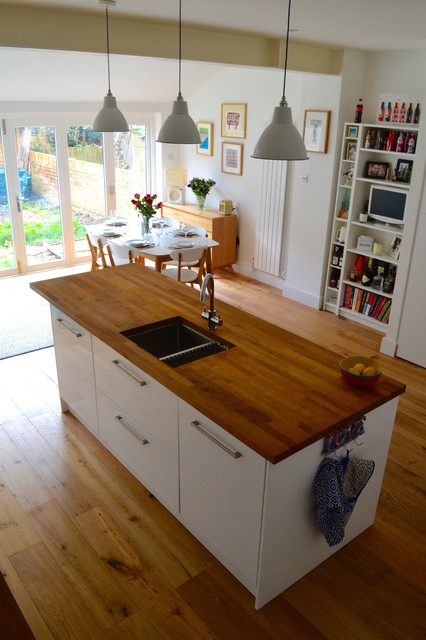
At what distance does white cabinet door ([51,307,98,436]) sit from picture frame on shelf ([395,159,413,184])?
3.33 metres

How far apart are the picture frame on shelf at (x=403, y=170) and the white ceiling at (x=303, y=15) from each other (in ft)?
3.28

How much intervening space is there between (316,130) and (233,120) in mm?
1431

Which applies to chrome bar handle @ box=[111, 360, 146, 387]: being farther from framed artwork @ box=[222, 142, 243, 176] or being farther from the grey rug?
framed artwork @ box=[222, 142, 243, 176]

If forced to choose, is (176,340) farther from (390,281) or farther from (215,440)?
(390,281)

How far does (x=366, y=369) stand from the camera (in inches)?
96.5

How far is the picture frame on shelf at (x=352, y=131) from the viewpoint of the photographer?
5.15 m

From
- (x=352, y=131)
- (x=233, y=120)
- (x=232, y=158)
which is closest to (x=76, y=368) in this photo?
(x=352, y=131)

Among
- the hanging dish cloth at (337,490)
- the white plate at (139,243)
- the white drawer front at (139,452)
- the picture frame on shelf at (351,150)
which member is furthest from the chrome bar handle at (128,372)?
the picture frame on shelf at (351,150)

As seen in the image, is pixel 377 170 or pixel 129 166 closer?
pixel 377 170

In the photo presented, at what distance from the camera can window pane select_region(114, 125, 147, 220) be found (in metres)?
7.21

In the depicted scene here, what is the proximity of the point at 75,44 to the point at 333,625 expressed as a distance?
151 inches

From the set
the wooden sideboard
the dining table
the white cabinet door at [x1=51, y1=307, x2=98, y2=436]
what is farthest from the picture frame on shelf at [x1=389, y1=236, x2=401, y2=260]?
the white cabinet door at [x1=51, y1=307, x2=98, y2=436]

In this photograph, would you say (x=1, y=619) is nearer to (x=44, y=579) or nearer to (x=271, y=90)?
(x=44, y=579)

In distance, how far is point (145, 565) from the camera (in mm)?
2633
